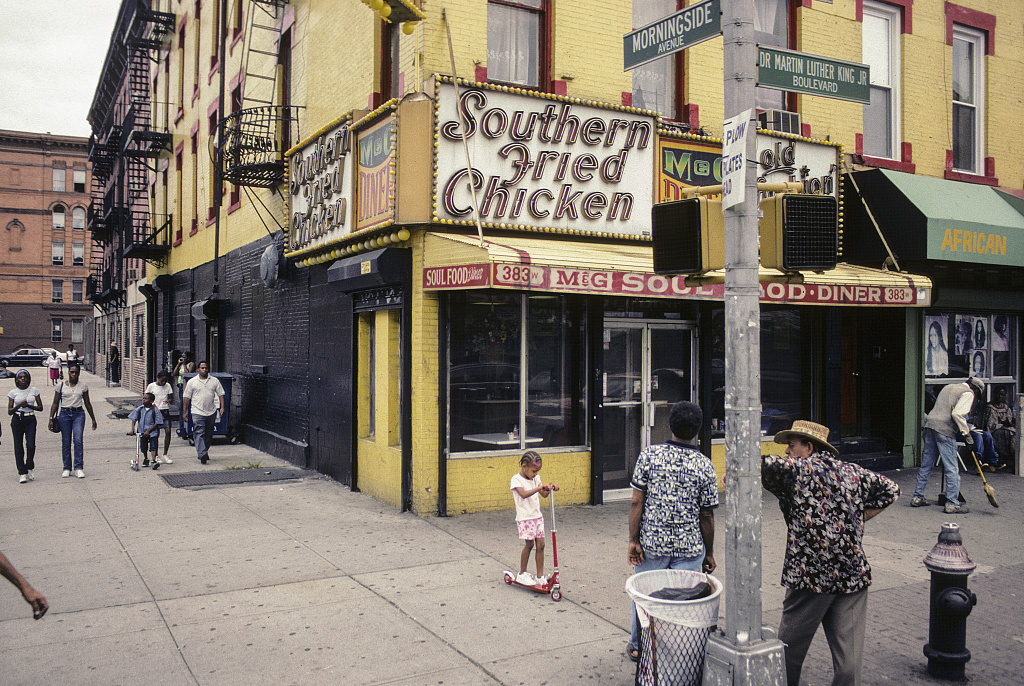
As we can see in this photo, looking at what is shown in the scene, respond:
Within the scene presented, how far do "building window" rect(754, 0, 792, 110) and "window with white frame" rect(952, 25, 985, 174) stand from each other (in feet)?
12.9

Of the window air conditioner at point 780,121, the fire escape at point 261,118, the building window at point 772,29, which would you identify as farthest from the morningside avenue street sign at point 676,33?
the fire escape at point 261,118

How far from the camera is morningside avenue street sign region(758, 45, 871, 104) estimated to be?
498cm

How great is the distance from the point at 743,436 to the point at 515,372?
5.92 meters

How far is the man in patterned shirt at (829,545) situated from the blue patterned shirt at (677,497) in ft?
1.31

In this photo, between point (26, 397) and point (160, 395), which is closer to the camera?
point (26, 397)

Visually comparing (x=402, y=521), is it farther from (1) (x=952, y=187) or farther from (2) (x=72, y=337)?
(2) (x=72, y=337)

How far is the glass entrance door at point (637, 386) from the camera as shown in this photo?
1088 centimetres

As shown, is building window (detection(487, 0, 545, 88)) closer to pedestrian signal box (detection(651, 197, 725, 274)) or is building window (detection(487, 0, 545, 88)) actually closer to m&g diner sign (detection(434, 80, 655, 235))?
m&g diner sign (detection(434, 80, 655, 235))

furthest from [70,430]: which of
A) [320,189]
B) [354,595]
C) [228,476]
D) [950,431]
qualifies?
[950,431]

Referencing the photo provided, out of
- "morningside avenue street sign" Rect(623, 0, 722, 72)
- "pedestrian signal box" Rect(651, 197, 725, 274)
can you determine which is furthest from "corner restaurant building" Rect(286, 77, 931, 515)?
"pedestrian signal box" Rect(651, 197, 725, 274)

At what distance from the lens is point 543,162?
1004cm

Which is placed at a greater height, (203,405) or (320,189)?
(320,189)

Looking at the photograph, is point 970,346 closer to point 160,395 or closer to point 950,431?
point 950,431

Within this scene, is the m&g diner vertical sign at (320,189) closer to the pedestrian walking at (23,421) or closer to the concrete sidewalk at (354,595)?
the concrete sidewalk at (354,595)
